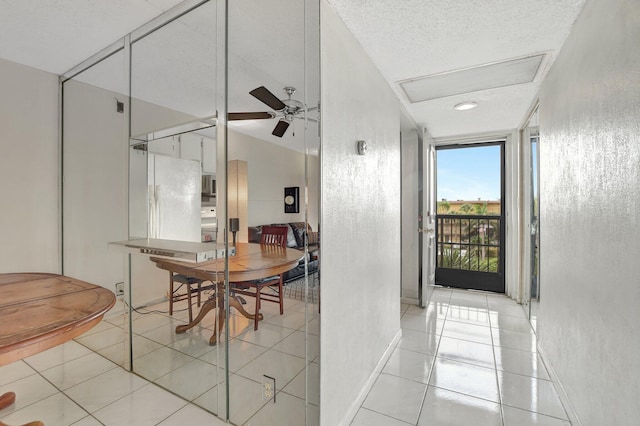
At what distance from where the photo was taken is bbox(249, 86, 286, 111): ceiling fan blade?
4.90 ft

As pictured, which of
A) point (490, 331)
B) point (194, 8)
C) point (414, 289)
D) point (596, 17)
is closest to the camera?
point (596, 17)

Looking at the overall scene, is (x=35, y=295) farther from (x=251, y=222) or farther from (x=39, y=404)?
(x=251, y=222)

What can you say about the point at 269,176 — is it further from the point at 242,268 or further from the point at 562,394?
the point at 562,394

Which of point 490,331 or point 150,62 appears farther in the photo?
point 490,331

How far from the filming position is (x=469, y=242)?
4562 mm

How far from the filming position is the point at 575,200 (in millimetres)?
1672

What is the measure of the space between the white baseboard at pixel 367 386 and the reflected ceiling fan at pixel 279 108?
5.44 ft

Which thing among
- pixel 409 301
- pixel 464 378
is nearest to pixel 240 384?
pixel 464 378

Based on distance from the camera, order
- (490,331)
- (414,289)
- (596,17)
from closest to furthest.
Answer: (596,17), (490,331), (414,289)

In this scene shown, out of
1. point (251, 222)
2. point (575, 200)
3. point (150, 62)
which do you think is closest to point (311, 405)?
point (251, 222)

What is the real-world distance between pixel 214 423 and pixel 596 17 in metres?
2.93

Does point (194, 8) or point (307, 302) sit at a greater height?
point (194, 8)

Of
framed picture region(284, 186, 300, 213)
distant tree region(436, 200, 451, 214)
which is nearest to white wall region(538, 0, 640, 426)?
framed picture region(284, 186, 300, 213)

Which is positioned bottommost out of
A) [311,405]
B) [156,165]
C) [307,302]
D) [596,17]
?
[311,405]
